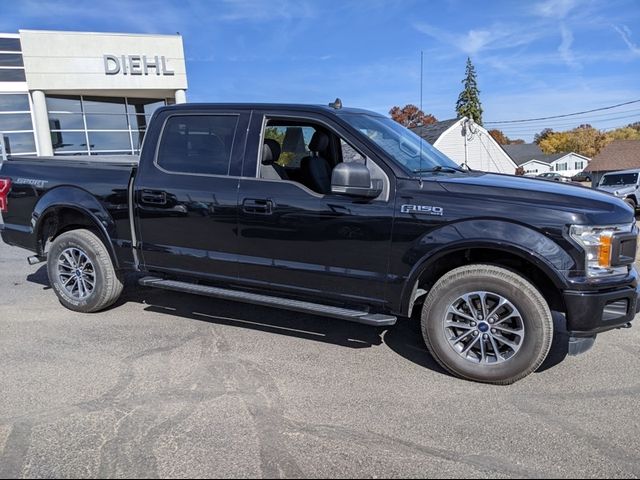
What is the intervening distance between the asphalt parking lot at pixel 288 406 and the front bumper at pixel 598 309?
0.49 meters

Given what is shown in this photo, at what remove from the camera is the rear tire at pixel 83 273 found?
4832 millimetres

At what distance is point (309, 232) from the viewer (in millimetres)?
3836

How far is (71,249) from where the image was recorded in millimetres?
4953

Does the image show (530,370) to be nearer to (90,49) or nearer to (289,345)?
(289,345)

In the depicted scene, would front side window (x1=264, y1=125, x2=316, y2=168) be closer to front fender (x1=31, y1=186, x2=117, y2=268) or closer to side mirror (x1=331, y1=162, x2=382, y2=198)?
side mirror (x1=331, y1=162, x2=382, y2=198)

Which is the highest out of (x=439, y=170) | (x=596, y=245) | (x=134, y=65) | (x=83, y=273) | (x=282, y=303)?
(x=134, y=65)

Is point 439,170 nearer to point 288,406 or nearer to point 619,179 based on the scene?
point 288,406

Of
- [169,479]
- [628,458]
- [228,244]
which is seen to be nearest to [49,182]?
[228,244]

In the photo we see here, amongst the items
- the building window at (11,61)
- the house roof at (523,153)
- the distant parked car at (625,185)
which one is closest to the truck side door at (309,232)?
the distant parked car at (625,185)

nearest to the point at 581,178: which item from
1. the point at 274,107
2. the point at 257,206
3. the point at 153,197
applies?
the point at 274,107

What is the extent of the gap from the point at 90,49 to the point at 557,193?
22495 millimetres

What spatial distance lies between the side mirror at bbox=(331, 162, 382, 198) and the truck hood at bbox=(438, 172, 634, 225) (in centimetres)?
54

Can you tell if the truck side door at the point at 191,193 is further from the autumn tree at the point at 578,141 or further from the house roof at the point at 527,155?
the autumn tree at the point at 578,141

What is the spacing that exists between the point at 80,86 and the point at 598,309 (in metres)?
22.8
